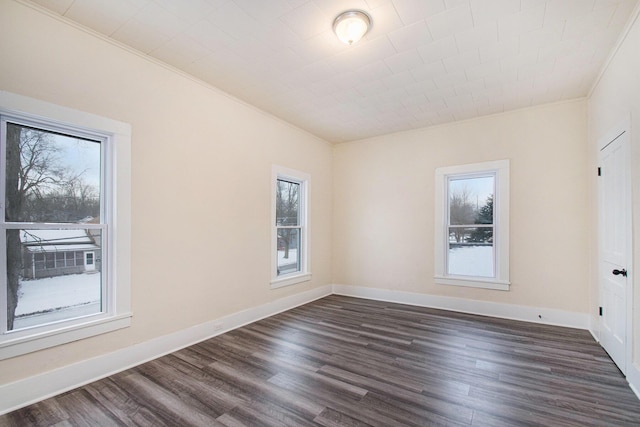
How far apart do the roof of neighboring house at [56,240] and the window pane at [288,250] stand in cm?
252

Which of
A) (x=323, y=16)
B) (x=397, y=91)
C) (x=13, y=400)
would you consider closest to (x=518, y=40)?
(x=397, y=91)

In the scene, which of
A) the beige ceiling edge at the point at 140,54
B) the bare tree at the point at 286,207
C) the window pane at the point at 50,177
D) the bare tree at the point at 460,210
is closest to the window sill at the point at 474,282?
the bare tree at the point at 460,210

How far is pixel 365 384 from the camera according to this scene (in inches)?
98.5

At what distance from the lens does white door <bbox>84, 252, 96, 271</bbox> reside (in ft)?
8.68

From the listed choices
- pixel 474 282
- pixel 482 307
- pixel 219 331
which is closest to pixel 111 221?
pixel 219 331

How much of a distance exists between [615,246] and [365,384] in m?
2.80

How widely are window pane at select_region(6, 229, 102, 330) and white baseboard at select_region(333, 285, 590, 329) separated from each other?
4.08 m

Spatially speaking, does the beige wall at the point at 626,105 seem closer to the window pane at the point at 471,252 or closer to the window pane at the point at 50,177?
the window pane at the point at 471,252

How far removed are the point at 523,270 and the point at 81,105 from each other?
5.44 m

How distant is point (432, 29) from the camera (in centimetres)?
255

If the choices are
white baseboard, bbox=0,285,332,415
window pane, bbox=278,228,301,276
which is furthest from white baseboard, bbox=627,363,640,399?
window pane, bbox=278,228,301,276

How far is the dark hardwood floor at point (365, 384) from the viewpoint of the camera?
208cm

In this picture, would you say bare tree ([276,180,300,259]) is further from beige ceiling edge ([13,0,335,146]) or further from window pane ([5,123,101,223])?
window pane ([5,123,101,223])

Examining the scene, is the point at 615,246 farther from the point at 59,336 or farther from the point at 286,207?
the point at 59,336
